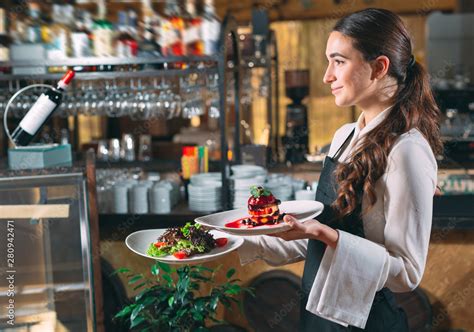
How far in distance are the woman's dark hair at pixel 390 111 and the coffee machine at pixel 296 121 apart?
2.86 m

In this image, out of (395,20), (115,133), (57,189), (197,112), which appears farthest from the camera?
(115,133)

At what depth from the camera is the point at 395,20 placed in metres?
1.82

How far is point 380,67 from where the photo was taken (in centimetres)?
180

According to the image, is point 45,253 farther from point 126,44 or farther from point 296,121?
point 296,121

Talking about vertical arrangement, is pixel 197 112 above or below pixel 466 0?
below

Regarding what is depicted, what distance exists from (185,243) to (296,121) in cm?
321

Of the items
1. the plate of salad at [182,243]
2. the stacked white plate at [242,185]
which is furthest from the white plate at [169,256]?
the stacked white plate at [242,185]

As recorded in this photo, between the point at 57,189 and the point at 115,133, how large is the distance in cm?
617

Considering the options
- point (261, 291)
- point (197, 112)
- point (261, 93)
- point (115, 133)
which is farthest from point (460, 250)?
point (115, 133)

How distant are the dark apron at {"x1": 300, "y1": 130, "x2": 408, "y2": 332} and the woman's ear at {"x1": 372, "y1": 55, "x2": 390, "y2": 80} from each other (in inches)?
10.4

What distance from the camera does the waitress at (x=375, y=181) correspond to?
1730 mm

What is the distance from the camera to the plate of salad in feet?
6.37

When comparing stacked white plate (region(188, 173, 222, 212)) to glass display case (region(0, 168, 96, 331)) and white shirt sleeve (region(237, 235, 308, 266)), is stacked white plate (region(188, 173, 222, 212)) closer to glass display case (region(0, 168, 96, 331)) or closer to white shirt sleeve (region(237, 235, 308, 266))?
glass display case (region(0, 168, 96, 331))

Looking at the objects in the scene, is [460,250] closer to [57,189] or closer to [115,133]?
[57,189]
